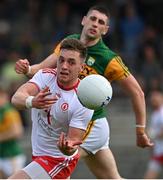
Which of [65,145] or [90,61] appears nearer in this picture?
[65,145]

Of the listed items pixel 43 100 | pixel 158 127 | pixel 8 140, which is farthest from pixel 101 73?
pixel 158 127

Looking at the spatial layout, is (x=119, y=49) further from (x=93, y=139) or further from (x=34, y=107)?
(x=34, y=107)

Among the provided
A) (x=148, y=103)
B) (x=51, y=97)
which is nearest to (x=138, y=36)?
(x=148, y=103)

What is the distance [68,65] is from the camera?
26.3 ft

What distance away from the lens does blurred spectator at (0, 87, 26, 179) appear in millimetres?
14094

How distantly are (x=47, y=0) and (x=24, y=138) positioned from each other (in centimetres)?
388

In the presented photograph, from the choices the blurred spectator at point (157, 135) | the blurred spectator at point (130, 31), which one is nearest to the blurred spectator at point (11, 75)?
the blurred spectator at point (130, 31)

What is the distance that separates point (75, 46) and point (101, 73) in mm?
926

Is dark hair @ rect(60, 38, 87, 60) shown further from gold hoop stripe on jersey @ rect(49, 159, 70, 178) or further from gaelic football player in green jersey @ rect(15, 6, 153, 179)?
gold hoop stripe on jersey @ rect(49, 159, 70, 178)

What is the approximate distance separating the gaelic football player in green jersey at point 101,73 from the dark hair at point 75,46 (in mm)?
712

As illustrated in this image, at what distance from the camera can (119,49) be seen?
1814cm

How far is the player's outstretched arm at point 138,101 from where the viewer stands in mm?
9031

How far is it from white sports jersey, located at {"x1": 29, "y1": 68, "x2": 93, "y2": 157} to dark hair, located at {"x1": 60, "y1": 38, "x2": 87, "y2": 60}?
33cm

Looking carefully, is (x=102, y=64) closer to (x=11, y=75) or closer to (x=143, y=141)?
(x=143, y=141)
